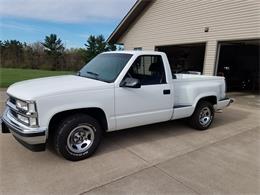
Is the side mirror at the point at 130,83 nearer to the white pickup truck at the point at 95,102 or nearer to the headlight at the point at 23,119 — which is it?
the white pickup truck at the point at 95,102

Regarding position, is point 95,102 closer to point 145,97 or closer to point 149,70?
point 145,97

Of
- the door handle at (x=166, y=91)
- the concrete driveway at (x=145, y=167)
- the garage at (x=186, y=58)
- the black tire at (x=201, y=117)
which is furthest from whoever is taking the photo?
the garage at (x=186, y=58)

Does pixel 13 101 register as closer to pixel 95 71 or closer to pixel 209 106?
pixel 95 71

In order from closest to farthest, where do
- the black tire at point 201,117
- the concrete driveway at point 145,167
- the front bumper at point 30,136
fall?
the concrete driveway at point 145,167
the front bumper at point 30,136
the black tire at point 201,117

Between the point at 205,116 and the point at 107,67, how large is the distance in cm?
291

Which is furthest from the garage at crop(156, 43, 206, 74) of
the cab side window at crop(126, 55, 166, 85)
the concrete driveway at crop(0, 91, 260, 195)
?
the cab side window at crop(126, 55, 166, 85)

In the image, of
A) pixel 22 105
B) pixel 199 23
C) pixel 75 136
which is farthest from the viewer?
pixel 199 23

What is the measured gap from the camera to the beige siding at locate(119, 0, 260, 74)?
10070 millimetres

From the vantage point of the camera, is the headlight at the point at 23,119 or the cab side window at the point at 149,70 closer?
the headlight at the point at 23,119

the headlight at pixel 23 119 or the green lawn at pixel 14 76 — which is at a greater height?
the headlight at pixel 23 119

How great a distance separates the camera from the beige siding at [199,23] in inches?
396

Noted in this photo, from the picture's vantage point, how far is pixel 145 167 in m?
4.04

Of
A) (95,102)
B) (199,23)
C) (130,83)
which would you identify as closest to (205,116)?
(130,83)

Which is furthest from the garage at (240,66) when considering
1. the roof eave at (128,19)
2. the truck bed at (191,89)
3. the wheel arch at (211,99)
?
the truck bed at (191,89)
